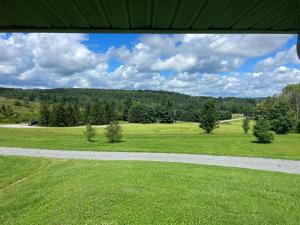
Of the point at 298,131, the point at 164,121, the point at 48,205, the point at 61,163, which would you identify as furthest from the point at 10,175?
the point at 164,121

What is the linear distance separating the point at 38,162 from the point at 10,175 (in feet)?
11.9

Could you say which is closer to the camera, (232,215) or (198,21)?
(198,21)

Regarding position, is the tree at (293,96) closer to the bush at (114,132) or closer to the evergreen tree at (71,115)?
the bush at (114,132)

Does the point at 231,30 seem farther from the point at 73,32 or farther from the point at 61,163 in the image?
the point at 61,163

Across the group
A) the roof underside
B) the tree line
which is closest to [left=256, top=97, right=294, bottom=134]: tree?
the tree line

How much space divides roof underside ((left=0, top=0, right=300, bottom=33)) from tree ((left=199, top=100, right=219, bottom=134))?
4143 centimetres

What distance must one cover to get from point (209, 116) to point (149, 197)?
36234mm

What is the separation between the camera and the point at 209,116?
4616cm

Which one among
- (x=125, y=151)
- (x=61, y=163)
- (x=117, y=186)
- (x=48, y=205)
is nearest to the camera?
(x=48, y=205)

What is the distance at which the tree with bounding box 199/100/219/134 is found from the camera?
44.2 meters

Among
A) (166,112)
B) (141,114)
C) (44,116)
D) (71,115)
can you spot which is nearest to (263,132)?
(166,112)

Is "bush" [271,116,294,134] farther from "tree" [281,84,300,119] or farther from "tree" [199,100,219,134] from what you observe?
"tree" [281,84,300,119]

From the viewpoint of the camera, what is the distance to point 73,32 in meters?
3.40

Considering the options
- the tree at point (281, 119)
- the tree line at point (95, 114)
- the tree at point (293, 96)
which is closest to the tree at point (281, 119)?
the tree at point (281, 119)
